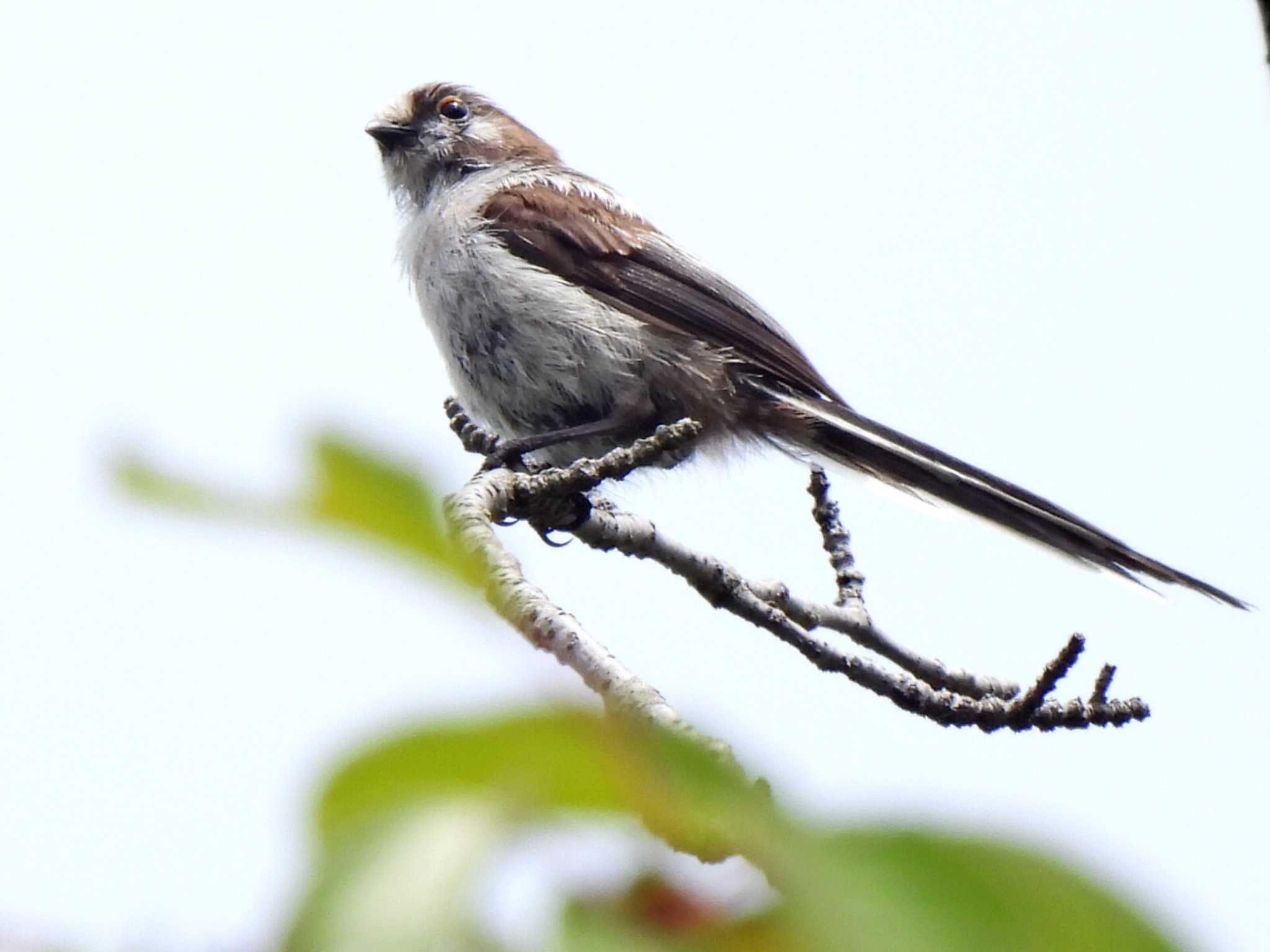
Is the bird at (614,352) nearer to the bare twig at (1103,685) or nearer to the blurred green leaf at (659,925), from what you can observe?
the bare twig at (1103,685)

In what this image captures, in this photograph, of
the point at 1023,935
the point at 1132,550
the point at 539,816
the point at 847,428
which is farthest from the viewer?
the point at 847,428

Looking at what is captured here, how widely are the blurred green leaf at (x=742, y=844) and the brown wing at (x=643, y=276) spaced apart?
446 centimetres

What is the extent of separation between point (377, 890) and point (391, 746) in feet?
0.24

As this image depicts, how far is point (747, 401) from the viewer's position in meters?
5.07

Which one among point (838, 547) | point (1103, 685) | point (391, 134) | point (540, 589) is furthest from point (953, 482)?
point (391, 134)

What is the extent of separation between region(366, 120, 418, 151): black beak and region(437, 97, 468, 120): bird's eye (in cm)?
20

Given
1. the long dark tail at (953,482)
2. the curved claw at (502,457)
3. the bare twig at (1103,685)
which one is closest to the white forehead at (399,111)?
the long dark tail at (953,482)

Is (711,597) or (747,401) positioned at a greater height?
(747,401)

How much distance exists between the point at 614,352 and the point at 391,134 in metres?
1.96

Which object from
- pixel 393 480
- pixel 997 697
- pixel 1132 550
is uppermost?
pixel 1132 550

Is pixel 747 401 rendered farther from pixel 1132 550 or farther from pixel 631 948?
pixel 631 948

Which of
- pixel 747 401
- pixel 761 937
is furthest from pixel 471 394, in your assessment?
pixel 761 937

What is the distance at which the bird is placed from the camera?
4.78m

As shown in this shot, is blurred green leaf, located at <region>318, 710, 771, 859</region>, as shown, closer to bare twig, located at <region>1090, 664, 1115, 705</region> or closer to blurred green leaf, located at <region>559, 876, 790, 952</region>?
blurred green leaf, located at <region>559, 876, 790, 952</region>
